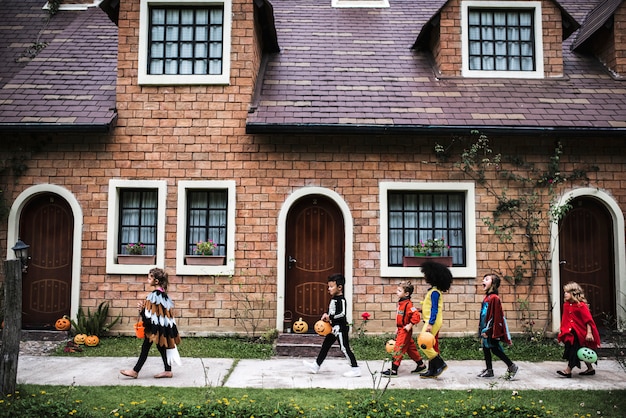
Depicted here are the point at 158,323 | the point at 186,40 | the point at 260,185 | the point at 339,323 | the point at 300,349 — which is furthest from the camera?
the point at 186,40

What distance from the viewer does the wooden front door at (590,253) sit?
9578mm

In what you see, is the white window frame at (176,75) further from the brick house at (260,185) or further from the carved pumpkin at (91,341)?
the carved pumpkin at (91,341)

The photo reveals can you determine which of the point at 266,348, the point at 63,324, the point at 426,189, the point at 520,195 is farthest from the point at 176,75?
the point at 520,195

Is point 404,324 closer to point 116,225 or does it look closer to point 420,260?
point 420,260

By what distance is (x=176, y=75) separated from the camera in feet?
31.8

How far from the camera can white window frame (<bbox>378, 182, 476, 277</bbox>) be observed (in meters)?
9.37

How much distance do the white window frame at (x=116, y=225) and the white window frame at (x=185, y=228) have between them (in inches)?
11.2

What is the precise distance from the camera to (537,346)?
342 inches

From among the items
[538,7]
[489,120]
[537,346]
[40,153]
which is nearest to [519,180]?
[489,120]

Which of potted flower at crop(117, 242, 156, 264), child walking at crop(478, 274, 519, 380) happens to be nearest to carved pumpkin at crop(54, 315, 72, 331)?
potted flower at crop(117, 242, 156, 264)

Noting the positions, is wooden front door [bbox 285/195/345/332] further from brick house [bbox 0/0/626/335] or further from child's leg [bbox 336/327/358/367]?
child's leg [bbox 336/327/358/367]

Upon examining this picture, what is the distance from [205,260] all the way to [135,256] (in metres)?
1.25

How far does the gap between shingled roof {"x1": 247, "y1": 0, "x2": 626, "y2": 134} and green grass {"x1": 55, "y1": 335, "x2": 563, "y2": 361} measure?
3.65 m

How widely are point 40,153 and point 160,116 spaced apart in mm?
2278
